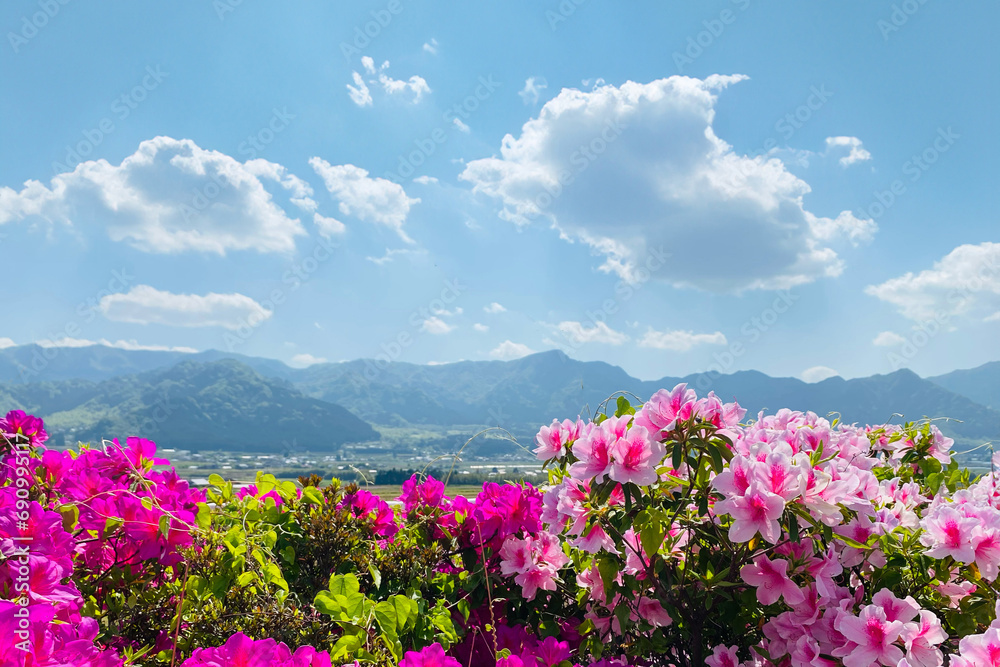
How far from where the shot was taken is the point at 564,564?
6.97 feet

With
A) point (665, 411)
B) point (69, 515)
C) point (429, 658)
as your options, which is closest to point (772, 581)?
point (665, 411)

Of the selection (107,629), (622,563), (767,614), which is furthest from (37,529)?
(767,614)

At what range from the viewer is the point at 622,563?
5.92ft

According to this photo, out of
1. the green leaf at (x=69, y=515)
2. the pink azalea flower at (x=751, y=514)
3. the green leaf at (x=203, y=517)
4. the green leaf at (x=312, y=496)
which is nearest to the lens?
the pink azalea flower at (x=751, y=514)

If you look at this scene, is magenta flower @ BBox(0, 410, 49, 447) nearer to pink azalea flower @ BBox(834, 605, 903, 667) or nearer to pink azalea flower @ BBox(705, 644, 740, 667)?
pink azalea flower @ BBox(705, 644, 740, 667)

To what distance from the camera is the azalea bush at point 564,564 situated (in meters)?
1.48

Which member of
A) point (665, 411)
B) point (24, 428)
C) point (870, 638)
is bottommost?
point (870, 638)

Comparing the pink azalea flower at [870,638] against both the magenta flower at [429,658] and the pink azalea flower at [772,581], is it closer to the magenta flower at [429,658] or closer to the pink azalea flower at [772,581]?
the pink azalea flower at [772,581]

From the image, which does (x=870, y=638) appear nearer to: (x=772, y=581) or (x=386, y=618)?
(x=772, y=581)

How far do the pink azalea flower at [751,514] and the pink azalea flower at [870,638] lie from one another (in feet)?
1.16

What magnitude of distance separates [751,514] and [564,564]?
851mm

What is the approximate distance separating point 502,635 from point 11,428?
2.29 metres

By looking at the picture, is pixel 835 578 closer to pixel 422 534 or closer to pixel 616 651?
pixel 616 651

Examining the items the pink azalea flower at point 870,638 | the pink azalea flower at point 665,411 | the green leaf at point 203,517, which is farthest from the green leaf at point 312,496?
the pink azalea flower at point 870,638
